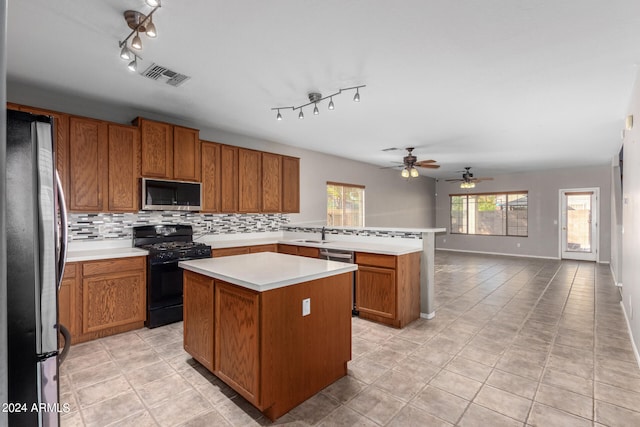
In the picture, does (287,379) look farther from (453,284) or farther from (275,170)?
(453,284)

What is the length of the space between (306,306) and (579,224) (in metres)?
9.40

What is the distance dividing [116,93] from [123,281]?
201 cm

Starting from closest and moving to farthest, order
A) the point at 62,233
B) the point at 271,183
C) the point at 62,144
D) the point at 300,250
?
the point at 62,233, the point at 62,144, the point at 300,250, the point at 271,183

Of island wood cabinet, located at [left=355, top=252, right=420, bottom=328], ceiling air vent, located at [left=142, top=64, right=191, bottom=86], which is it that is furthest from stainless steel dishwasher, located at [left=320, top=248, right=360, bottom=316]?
ceiling air vent, located at [left=142, top=64, right=191, bottom=86]

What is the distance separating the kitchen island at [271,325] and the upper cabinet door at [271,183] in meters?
2.48

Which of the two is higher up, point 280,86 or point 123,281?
point 280,86

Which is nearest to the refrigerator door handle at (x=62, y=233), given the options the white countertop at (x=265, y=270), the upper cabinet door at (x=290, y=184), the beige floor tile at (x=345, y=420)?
the white countertop at (x=265, y=270)

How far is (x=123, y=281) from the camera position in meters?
3.29

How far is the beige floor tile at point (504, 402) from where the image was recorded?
199cm

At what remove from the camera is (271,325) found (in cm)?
Answer: 190

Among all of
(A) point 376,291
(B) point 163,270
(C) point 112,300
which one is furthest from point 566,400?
(C) point 112,300

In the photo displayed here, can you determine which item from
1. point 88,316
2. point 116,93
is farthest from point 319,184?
point 88,316

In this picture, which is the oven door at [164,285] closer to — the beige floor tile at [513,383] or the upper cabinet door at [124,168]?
the upper cabinet door at [124,168]

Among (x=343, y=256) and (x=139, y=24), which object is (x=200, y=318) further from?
(x=139, y=24)
